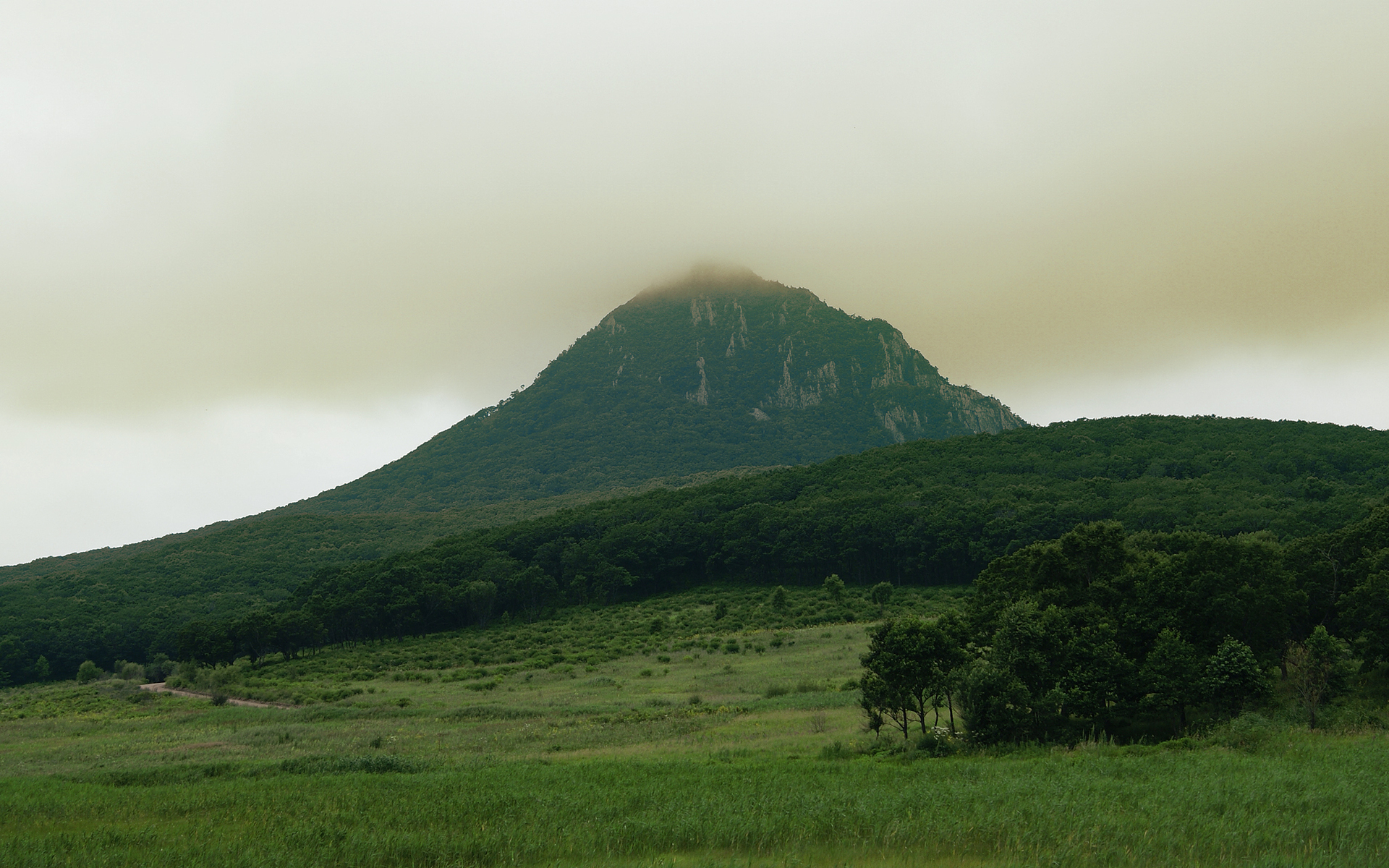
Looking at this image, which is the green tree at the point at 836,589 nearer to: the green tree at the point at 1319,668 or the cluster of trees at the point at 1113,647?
the cluster of trees at the point at 1113,647

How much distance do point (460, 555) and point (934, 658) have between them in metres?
113

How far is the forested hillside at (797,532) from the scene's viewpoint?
11419 cm

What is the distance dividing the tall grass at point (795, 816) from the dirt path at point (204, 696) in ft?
122

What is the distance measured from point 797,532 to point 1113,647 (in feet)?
330

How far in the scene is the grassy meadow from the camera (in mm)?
17156

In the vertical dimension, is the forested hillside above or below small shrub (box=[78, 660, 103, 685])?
above

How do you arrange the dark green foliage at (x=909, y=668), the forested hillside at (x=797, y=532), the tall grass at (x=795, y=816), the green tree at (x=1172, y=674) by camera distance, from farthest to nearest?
the forested hillside at (x=797, y=532) → the dark green foliage at (x=909, y=668) → the green tree at (x=1172, y=674) → the tall grass at (x=795, y=816)

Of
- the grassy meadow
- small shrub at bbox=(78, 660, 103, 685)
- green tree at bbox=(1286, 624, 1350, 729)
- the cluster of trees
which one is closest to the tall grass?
the grassy meadow

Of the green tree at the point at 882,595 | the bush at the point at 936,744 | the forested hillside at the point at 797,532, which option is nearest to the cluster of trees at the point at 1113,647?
the bush at the point at 936,744

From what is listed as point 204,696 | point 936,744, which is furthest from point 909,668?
point 204,696

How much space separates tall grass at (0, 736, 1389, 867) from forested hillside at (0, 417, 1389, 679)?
8254 centimetres

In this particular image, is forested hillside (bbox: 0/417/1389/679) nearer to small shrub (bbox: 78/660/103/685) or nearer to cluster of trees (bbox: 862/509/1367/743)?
small shrub (bbox: 78/660/103/685)

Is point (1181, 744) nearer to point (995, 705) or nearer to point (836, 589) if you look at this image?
point (995, 705)

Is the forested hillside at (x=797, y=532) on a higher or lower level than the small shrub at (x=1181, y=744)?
higher
